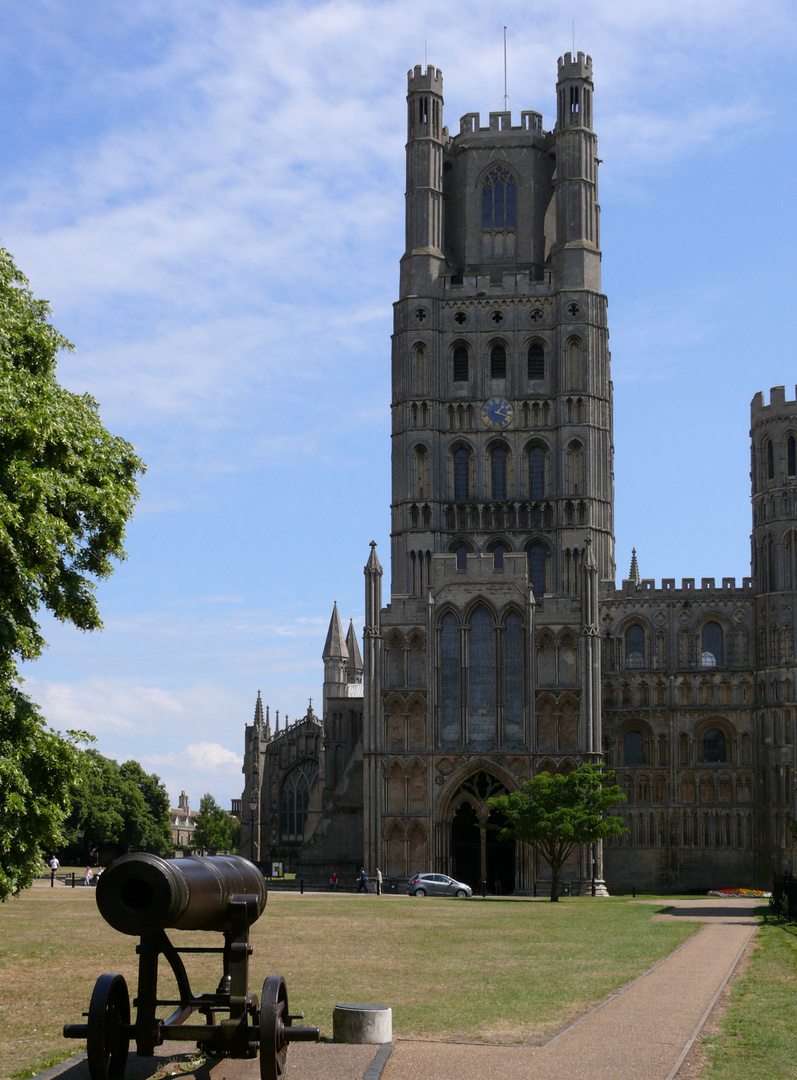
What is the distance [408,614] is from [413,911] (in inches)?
1087

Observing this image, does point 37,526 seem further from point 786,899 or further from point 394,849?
point 394,849

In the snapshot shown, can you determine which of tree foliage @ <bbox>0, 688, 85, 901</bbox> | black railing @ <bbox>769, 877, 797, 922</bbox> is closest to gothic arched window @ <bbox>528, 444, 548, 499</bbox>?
black railing @ <bbox>769, 877, 797, 922</bbox>

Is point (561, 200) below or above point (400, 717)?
above

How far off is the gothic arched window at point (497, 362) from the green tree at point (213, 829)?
75.8 m

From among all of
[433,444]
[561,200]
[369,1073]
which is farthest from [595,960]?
[561,200]

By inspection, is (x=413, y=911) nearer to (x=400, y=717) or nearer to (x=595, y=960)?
(x=595, y=960)

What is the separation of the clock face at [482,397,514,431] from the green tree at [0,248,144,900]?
186ft

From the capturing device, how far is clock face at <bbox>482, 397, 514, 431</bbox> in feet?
267

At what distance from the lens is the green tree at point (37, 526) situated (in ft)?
70.9

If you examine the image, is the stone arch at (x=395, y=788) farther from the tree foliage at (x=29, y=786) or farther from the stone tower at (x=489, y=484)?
the tree foliage at (x=29, y=786)

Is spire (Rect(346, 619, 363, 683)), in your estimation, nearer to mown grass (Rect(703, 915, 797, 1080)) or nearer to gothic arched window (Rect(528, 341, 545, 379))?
gothic arched window (Rect(528, 341, 545, 379))

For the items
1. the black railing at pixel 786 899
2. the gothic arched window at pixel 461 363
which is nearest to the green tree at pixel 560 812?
the black railing at pixel 786 899

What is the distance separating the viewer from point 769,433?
75.4 m

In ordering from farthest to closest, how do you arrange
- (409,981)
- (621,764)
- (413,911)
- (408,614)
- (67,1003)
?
(621,764)
(408,614)
(413,911)
(409,981)
(67,1003)
